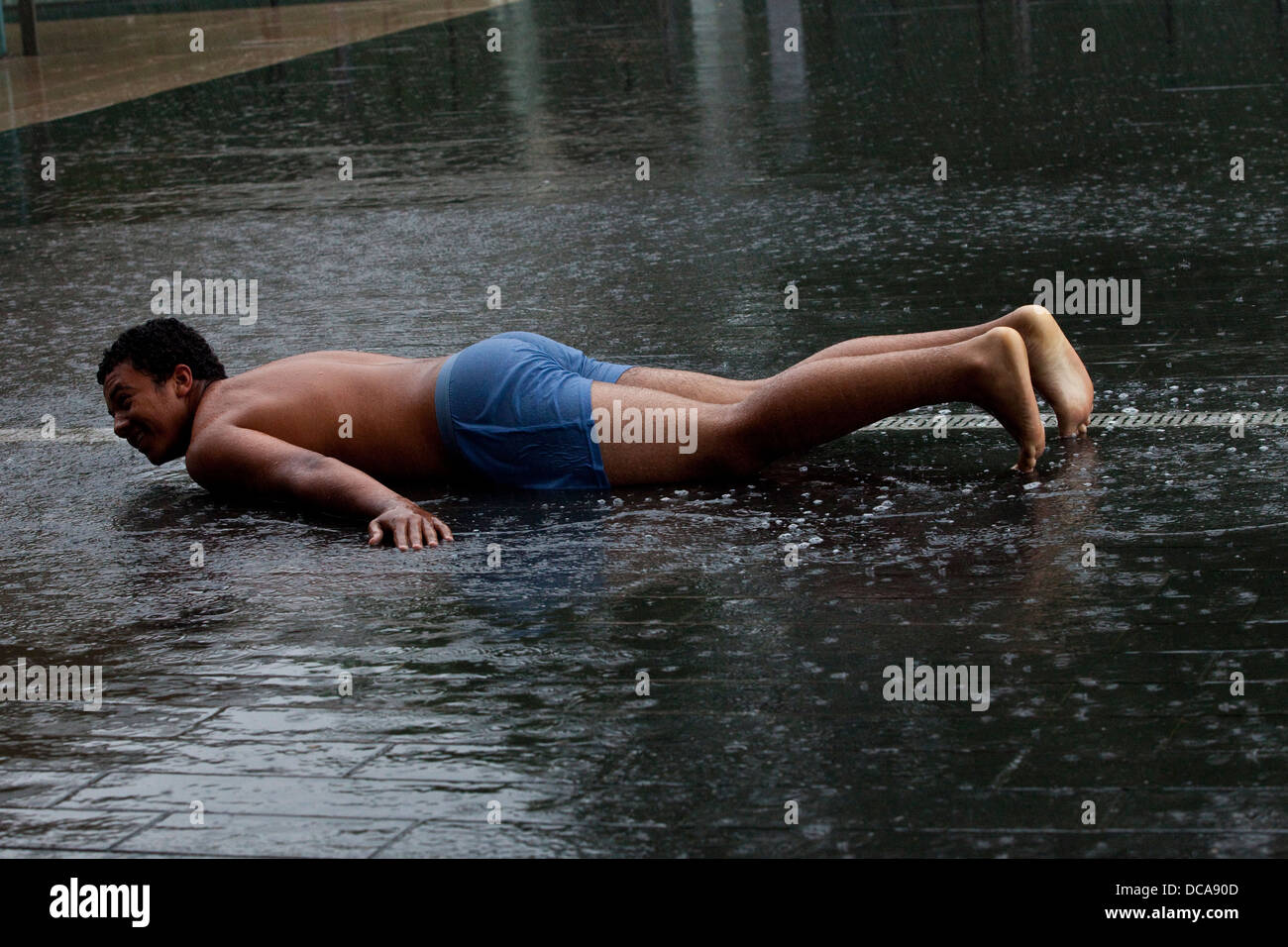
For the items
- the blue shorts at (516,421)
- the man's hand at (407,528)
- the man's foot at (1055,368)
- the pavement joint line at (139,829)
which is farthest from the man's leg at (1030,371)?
the pavement joint line at (139,829)

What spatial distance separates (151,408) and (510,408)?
3.59ft

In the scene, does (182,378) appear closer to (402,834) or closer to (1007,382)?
(1007,382)

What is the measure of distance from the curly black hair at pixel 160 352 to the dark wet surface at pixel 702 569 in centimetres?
41

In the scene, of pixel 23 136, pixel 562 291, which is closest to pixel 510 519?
pixel 562 291

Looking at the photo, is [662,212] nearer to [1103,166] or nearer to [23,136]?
[1103,166]

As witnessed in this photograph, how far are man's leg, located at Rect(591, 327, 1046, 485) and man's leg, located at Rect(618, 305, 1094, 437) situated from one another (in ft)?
0.40

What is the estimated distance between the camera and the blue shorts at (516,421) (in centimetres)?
497

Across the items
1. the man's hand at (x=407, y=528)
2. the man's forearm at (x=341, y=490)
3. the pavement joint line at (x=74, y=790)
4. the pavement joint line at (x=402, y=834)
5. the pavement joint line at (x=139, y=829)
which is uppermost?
the man's forearm at (x=341, y=490)

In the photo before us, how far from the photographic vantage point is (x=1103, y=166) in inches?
365

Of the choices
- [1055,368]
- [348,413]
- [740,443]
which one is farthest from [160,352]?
[1055,368]

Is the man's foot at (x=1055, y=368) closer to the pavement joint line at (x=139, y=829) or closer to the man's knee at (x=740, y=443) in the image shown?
the man's knee at (x=740, y=443)

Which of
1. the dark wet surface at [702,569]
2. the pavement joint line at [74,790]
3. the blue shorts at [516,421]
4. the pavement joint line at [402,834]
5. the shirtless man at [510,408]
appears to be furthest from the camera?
the blue shorts at [516,421]

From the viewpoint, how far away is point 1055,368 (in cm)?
491

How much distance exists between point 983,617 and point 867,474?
1.21 metres
